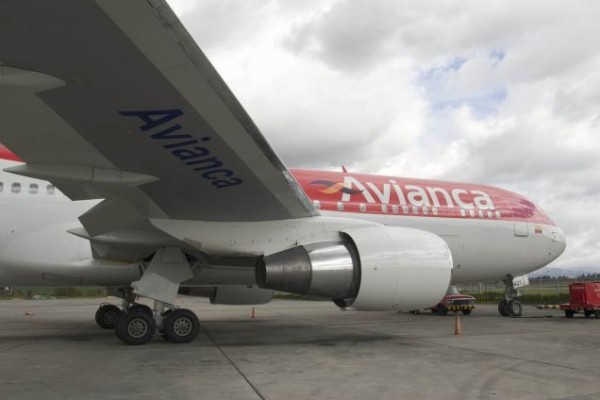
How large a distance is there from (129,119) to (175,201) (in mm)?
2350

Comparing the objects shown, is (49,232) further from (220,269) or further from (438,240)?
(438,240)

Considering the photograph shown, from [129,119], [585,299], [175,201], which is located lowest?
[585,299]

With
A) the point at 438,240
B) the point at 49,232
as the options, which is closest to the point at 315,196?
the point at 438,240

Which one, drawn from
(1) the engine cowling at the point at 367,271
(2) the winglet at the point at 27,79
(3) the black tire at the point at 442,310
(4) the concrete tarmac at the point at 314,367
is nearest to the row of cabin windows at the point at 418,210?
(1) the engine cowling at the point at 367,271

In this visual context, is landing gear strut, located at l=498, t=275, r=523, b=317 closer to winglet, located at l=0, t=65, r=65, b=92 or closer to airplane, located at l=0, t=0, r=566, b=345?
airplane, located at l=0, t=0, r=566, b=345

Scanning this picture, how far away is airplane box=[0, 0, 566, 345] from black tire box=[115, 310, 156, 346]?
17mm

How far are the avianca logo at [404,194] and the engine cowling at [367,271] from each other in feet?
8.74

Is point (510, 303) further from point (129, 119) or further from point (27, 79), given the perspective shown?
point (27, 79)

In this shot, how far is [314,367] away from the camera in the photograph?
623 centimetres

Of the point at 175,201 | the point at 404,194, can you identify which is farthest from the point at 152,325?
the point at 404,194

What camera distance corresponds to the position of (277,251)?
869cm

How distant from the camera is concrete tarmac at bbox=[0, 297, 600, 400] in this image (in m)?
4.87

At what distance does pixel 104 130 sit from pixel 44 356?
12.4 feet

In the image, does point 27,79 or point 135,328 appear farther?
point 135,328
